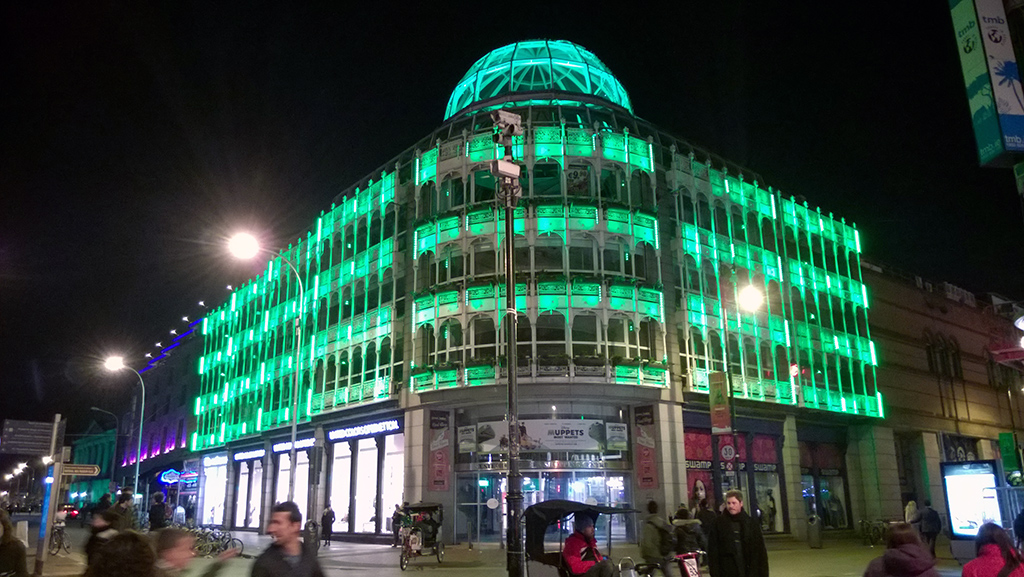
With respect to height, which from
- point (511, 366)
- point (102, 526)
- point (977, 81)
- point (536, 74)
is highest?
point (536, 74)

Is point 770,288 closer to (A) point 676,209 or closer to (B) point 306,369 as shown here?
(A) point 676,209

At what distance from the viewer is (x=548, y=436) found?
28.2 metres

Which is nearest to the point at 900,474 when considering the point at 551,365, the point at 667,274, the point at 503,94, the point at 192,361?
the point at 667,274

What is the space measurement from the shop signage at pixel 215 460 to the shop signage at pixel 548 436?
26.0 metres

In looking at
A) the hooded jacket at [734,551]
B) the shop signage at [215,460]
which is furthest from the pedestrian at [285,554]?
the shop signage at [215,460]

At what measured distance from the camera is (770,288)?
121 feet

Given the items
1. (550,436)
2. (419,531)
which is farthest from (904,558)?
(550,436)

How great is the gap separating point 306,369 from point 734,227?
23.2 metres

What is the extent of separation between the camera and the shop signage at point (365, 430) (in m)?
32.3

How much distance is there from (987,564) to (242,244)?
20893mm

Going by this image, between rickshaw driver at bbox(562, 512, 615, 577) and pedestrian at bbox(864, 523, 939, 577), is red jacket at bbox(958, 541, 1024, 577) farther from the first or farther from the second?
rickshaw driver at bbox(562, 512, 615, 577)

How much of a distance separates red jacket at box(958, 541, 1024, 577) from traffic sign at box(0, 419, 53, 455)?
23.3 meters

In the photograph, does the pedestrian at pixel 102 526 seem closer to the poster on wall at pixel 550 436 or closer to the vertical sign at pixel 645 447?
the poster on wall at pixel 550 436

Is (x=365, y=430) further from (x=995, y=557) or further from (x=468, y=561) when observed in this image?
(x=995, y=557)
